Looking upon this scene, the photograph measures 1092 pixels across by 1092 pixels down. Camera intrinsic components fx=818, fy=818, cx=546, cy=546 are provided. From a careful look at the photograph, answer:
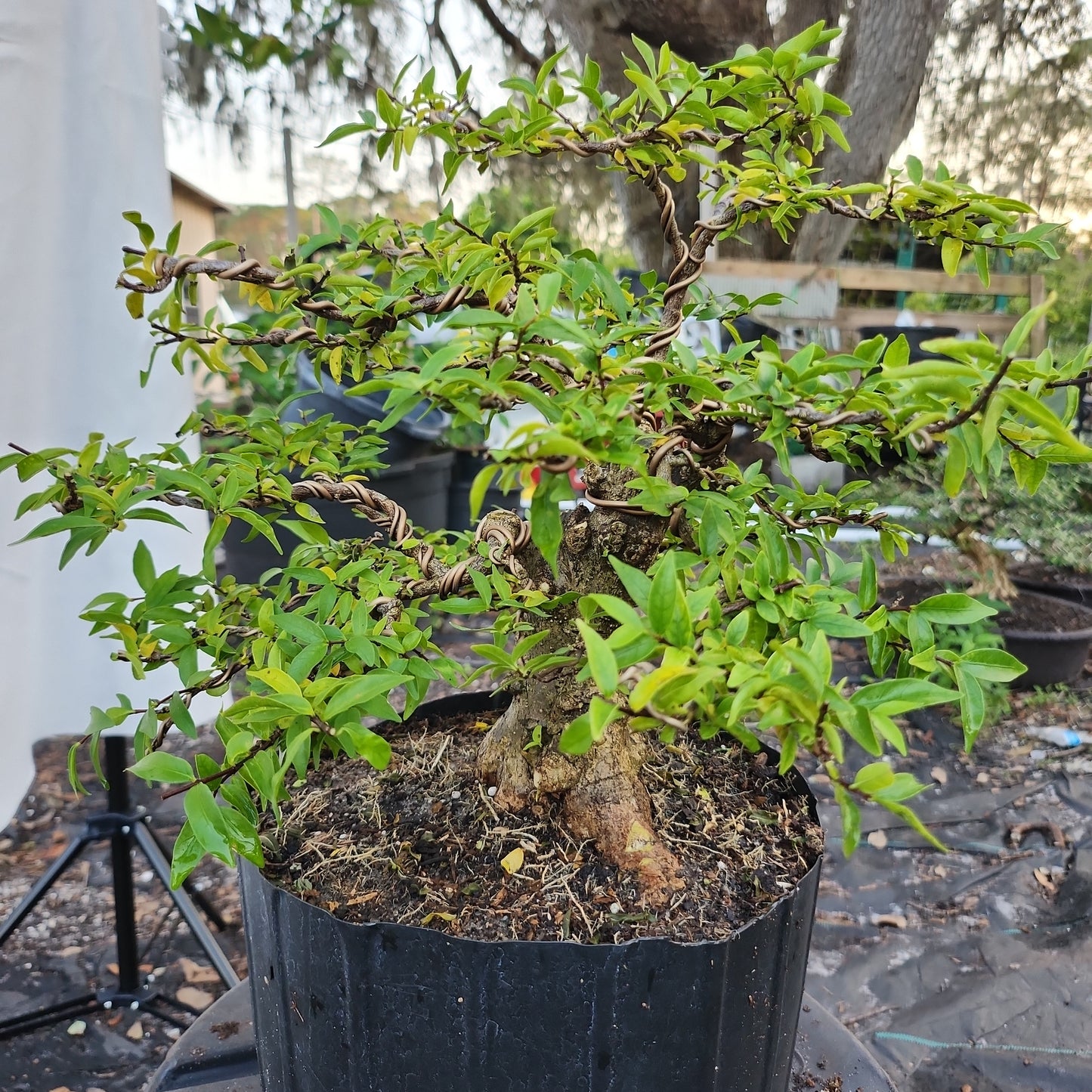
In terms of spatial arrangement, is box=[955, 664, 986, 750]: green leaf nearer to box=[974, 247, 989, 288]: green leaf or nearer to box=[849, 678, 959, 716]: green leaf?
box=[849, 678, 959, 716]: green leaf

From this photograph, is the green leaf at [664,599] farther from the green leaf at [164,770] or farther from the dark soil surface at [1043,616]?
the dark soil surface at [1043,616]

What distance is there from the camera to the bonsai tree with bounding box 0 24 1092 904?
1.39ft

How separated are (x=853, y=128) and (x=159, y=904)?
8.37 feet

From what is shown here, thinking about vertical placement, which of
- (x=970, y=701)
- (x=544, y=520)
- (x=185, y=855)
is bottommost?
(x=185, y=855)

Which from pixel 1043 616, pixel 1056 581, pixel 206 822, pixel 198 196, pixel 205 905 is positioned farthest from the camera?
pixel 198 196

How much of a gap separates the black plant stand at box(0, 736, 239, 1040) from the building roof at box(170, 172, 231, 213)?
152 inches

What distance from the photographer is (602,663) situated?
15.2 inches

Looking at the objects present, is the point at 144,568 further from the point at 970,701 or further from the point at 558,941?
the point at 970,701

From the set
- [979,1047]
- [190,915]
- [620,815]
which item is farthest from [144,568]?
[979,1047]

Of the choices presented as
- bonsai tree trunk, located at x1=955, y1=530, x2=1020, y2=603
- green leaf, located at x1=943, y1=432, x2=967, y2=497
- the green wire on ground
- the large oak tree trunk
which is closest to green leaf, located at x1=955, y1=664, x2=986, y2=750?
green leaf, located at x1=943, y1=432, x2=967, y2=497

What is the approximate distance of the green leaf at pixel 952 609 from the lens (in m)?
0.54

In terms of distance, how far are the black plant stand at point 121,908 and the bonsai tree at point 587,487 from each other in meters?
0.71

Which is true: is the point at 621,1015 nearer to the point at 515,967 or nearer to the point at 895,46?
the point at 515,967

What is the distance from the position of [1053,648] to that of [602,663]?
2709 mm
